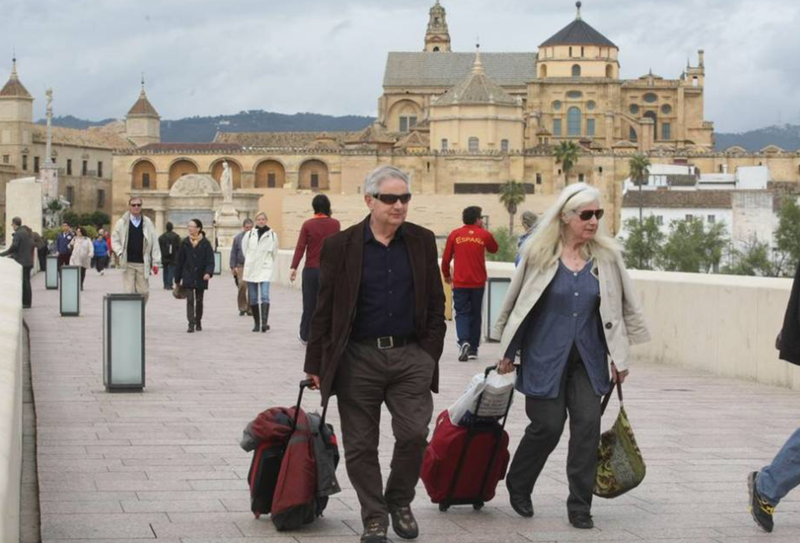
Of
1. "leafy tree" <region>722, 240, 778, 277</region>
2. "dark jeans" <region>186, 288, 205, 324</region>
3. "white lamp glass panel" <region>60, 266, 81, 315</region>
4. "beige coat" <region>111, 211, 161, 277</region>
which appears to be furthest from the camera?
"leafy tree" <region>722, 240, 778, 277</region>

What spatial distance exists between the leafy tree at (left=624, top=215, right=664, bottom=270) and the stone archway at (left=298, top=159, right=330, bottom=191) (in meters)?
29.2

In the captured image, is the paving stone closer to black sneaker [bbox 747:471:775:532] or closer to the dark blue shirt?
black sneaker [bbox 747:471:775:532]

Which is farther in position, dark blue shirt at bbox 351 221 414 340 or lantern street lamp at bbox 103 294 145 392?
lantern street lamp at bbox 103 294 145 392

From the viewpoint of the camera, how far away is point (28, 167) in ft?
420

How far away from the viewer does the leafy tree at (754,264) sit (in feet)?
237

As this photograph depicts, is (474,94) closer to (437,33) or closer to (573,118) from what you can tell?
(573,118)

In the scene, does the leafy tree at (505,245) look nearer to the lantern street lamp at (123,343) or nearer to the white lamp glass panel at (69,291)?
the white lamp glass panel at (69,291)

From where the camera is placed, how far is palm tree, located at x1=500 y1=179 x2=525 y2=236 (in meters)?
95.4

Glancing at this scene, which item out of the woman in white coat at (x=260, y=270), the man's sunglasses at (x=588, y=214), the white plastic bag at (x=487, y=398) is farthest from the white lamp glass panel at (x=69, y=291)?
the man's sunglasses at (x=588, y=214)

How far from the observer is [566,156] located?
3903 inches

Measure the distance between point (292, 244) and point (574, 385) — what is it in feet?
293

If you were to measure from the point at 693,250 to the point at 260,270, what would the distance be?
62.3 m

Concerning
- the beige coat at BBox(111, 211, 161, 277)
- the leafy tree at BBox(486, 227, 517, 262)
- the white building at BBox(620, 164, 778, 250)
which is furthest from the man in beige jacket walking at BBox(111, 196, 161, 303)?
the white building at BBox(620, 164, 778, 250)

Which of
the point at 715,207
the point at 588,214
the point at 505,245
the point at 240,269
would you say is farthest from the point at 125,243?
the point at 715,207
